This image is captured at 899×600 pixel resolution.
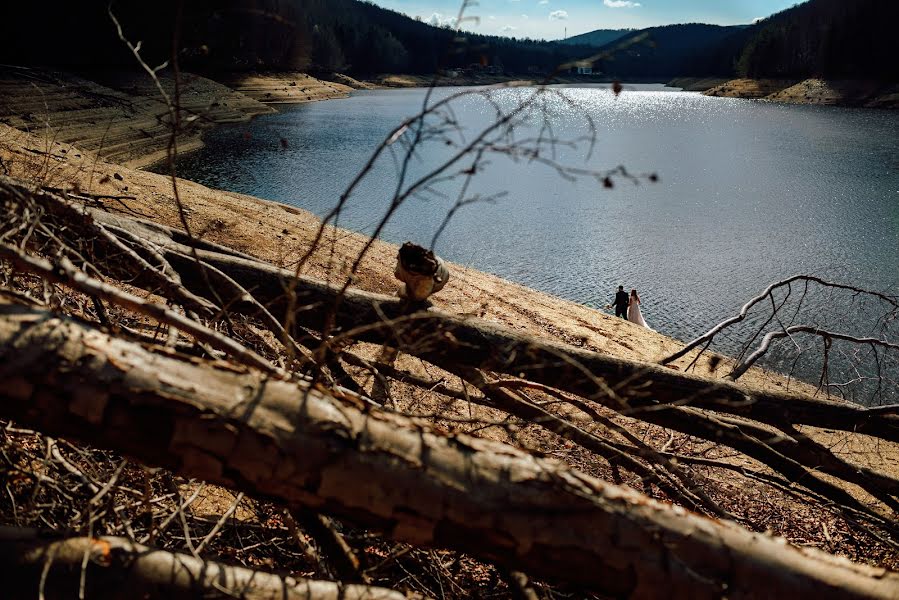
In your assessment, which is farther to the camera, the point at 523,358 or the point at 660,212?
the point at 660,212

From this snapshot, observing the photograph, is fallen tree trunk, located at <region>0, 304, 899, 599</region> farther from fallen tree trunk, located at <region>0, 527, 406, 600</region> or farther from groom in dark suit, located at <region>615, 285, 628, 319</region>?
groom in dark suit, located at <region>615, 285, 628, 319</region>

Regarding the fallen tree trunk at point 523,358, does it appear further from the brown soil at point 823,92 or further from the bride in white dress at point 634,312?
the brown soil at point 823,92

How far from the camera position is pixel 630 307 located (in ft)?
44.3

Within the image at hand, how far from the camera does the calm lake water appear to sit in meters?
16.2

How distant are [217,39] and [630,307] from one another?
1117 cm

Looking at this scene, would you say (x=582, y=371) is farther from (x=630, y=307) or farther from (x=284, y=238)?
(x=630, y=307)

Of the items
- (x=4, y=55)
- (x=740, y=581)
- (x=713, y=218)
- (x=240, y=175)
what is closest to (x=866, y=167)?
(x=713, y=218)

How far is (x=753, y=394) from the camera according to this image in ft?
10.4

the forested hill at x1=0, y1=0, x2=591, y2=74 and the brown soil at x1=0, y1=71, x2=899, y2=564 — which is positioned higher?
the forested hill at x1=0, y1=0, x2=591, y2=74

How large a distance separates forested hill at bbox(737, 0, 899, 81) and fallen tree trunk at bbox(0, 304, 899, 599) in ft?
283

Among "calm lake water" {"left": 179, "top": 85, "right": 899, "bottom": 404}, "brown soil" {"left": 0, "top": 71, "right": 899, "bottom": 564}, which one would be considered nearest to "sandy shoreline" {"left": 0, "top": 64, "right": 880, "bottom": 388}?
"brown soil" {"left": 0, "top": 71, "right": 899, "bottom": 564}

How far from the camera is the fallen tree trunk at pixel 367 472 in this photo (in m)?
1.45

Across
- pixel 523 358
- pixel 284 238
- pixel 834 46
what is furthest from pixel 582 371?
pixel 834 46

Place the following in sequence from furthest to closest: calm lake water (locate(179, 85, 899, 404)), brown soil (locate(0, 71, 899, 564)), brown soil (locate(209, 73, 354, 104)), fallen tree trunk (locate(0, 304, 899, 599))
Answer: brown soil (locate(209, 73, 354, 104))
calm lake water (locate(179, 85, 899, 404))
brown soil (locate(0, 71, 899, 564))
fallen tree trunk (locate(0, 304, 899, 599))
